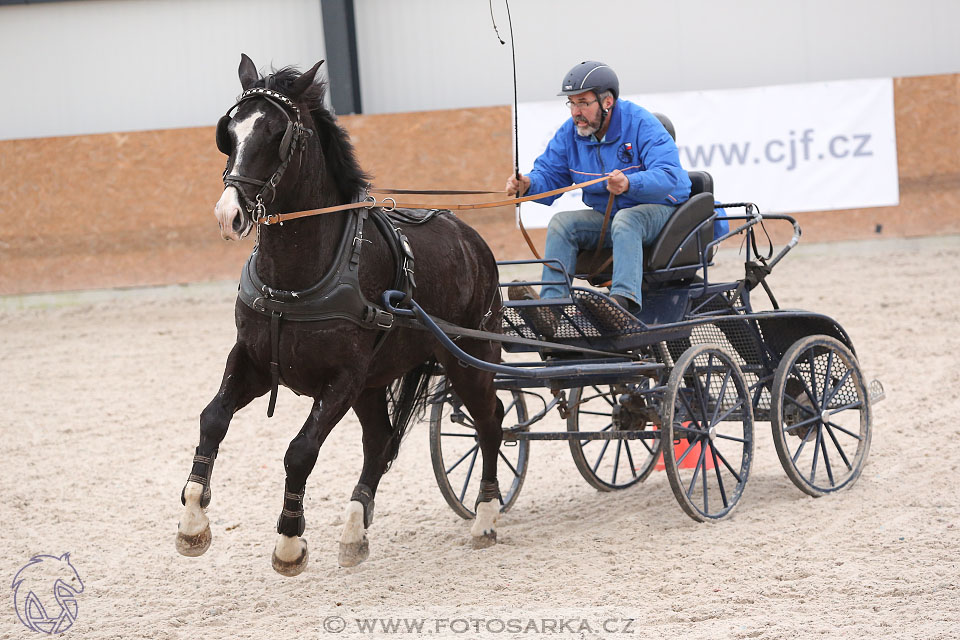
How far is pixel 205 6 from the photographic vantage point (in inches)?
456

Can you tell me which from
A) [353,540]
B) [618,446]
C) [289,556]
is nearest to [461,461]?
[618,446]

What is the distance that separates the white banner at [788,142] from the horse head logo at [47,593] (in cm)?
697

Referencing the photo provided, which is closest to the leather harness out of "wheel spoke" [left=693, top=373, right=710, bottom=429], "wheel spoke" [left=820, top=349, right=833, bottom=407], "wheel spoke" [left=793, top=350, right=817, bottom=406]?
"wheel spoke" [left=693, top=373, right=710, bottom=429]

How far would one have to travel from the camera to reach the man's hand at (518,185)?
4.50 m

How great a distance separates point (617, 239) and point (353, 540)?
1596 millimetres

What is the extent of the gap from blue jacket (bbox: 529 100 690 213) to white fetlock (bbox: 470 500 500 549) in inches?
52.4

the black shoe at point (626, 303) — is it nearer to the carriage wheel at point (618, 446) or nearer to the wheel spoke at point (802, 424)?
the carriage wheel at point (618, 446)

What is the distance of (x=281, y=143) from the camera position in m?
3.12

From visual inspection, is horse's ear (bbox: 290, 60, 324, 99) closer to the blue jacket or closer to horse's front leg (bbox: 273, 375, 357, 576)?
horse's front leg (bbox: 273, 375, 357, 576)

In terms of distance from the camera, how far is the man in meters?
4.26

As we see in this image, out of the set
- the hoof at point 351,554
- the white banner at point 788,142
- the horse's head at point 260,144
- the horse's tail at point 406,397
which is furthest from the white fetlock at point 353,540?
the white banner at point 788,142

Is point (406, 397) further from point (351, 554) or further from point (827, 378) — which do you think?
point (827, 378)

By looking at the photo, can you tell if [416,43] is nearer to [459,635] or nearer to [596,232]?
[596,232]

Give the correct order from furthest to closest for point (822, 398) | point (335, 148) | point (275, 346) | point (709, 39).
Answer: point (709, 39)
point (822, 398)
point (335, 148)
point (275, 346)
